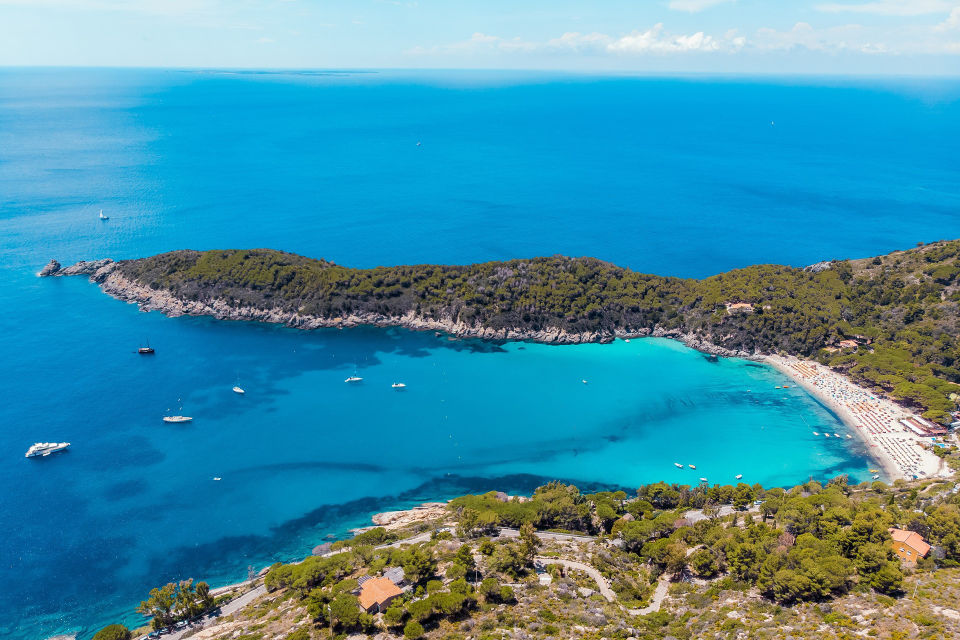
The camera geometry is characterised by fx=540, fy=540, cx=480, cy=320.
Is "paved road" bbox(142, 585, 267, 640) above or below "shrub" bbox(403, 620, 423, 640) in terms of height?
below

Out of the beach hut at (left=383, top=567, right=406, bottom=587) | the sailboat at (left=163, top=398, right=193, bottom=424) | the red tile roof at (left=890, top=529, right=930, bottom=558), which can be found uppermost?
the red tile roof at (left=890, top=529, right=930, bottom=558)

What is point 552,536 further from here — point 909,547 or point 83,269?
point 83,269

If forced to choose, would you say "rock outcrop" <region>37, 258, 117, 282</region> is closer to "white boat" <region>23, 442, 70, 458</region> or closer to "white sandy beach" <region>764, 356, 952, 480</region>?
"white boat" <region>23, 442, 70, 458</region>

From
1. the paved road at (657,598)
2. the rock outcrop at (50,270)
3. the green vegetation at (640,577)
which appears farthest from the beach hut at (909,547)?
the rock outcrop at (50,270)

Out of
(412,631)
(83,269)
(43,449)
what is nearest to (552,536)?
(412,631)

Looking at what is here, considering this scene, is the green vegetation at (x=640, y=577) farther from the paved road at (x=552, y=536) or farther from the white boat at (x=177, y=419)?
the white boat at (x=177, y=419)

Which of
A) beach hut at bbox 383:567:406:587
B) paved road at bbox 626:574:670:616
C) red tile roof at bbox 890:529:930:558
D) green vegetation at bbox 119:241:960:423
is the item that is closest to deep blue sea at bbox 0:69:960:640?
green vegetation at bbox 119:241:960:423
